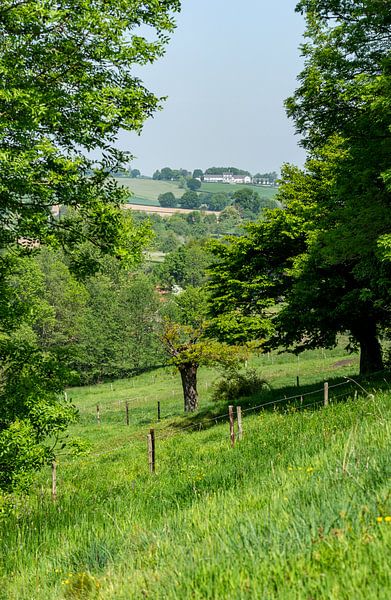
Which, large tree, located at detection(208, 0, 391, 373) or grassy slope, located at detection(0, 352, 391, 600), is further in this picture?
large tree, located at detection(208, 0, 391, 373)

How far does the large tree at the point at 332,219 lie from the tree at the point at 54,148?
691 cm

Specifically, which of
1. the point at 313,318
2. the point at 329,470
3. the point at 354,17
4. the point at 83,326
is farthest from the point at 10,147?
the point at 83,326

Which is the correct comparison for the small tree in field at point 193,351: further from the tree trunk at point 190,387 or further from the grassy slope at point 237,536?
the grassy slope at point 237,536

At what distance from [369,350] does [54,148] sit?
1944 centimetres

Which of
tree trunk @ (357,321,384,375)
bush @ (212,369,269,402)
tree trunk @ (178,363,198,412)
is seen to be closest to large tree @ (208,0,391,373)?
A: tree trunk @ (357,321,384,375)

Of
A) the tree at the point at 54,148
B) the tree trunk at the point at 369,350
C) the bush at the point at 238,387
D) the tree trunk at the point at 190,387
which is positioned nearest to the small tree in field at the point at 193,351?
the tree trunk at the point at 190,387

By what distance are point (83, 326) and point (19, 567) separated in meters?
70.7

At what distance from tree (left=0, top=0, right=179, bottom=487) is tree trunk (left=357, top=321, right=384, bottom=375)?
1580cm

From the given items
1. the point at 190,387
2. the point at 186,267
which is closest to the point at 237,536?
the point at 190,387

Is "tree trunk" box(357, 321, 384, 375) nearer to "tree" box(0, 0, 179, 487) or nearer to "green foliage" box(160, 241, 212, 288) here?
"tree" box(0, 0, 179, 487)

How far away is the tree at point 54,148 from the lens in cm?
869

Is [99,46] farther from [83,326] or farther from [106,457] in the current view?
[83,326]

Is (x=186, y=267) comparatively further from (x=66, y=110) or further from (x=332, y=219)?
(x=66, y=110)

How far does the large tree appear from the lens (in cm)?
1573
